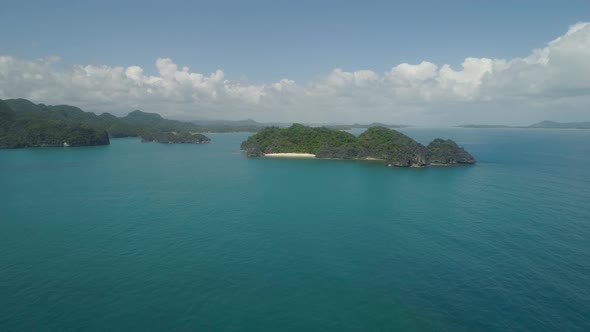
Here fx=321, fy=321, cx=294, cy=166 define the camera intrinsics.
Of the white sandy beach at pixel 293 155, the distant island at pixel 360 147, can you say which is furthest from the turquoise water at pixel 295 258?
the white sandy beach at pixel 293 155

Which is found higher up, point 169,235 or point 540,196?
point 540,196

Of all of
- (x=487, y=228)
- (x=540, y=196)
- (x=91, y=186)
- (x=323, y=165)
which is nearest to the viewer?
(x=487, y=228)

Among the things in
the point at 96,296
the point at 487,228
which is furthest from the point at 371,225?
the point at 96,296

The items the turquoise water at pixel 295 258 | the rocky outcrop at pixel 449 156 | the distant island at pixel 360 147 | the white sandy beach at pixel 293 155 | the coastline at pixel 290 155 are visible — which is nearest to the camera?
the turquoise water at pixel 295 258

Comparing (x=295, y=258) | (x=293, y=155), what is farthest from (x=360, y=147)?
(x=295, y=258)

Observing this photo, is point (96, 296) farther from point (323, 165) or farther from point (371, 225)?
point (323, 165)

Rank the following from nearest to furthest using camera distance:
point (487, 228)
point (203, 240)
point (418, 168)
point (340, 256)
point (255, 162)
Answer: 1. point (340, 256)
2. point (203, 240)
3. point (487, 228)
4. point (418, 168)
5. point (255, 162)

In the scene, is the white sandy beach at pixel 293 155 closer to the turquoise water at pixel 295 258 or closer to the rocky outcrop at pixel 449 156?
the rocky outcrop at pixel 449 156

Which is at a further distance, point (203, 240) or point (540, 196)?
point (540, 196)
